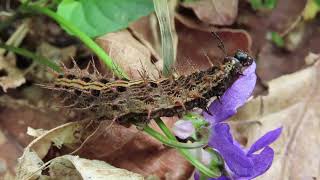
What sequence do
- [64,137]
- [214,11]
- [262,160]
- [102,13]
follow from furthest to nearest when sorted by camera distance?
[214,11] < [102,13] < [64,137] < [262,160]

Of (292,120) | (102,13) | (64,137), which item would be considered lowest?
(292,120)

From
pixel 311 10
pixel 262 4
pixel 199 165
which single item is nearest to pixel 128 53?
pixel 199 165

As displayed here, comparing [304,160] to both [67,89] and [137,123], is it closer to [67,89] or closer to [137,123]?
[137,123]

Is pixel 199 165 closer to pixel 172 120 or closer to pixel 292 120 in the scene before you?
pixel 172 120

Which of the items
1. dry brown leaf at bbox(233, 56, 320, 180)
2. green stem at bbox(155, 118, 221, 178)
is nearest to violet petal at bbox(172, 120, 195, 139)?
green stem at bbox(155, 118, 221, 178)

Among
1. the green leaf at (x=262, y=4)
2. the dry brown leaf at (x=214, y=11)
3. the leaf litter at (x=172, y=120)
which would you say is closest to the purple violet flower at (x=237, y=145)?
the leaf litter at (x=172, y=120)

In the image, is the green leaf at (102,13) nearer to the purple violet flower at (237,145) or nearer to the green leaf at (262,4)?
the purple violet flower at (237,145)

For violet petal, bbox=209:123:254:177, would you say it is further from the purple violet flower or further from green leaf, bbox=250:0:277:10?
green leaf, bbox=250:0:277:10
